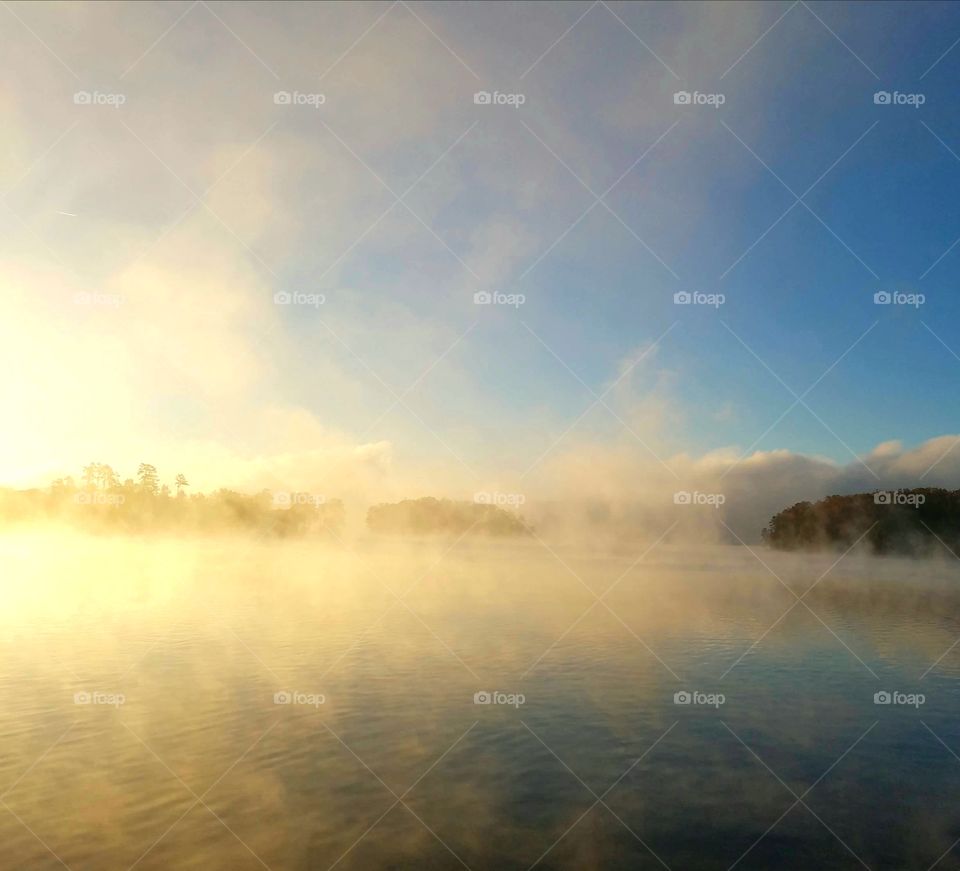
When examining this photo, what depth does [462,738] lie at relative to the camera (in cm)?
1959

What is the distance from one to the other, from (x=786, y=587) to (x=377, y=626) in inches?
1705

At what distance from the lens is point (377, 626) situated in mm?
34969

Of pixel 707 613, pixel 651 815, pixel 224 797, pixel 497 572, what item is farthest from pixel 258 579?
pixel 651 815

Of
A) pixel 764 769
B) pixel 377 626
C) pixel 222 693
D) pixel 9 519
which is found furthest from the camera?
pixel 9 519

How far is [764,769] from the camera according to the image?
18641 mm

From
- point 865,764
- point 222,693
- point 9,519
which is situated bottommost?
point 865,764

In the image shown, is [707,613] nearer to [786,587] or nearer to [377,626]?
[377,626]

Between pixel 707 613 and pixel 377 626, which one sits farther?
pixel 707 613

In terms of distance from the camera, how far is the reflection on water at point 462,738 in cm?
1444

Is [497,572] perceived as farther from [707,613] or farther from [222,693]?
[222,693]

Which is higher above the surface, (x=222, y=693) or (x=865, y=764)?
(x=222, y=693)

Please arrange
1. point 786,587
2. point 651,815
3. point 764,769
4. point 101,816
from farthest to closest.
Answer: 1. point 786,587
2. point 764,769
3. point 651,815
4. point 101,816

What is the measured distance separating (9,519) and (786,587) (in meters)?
85.8

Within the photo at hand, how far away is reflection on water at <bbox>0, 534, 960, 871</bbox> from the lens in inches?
568
